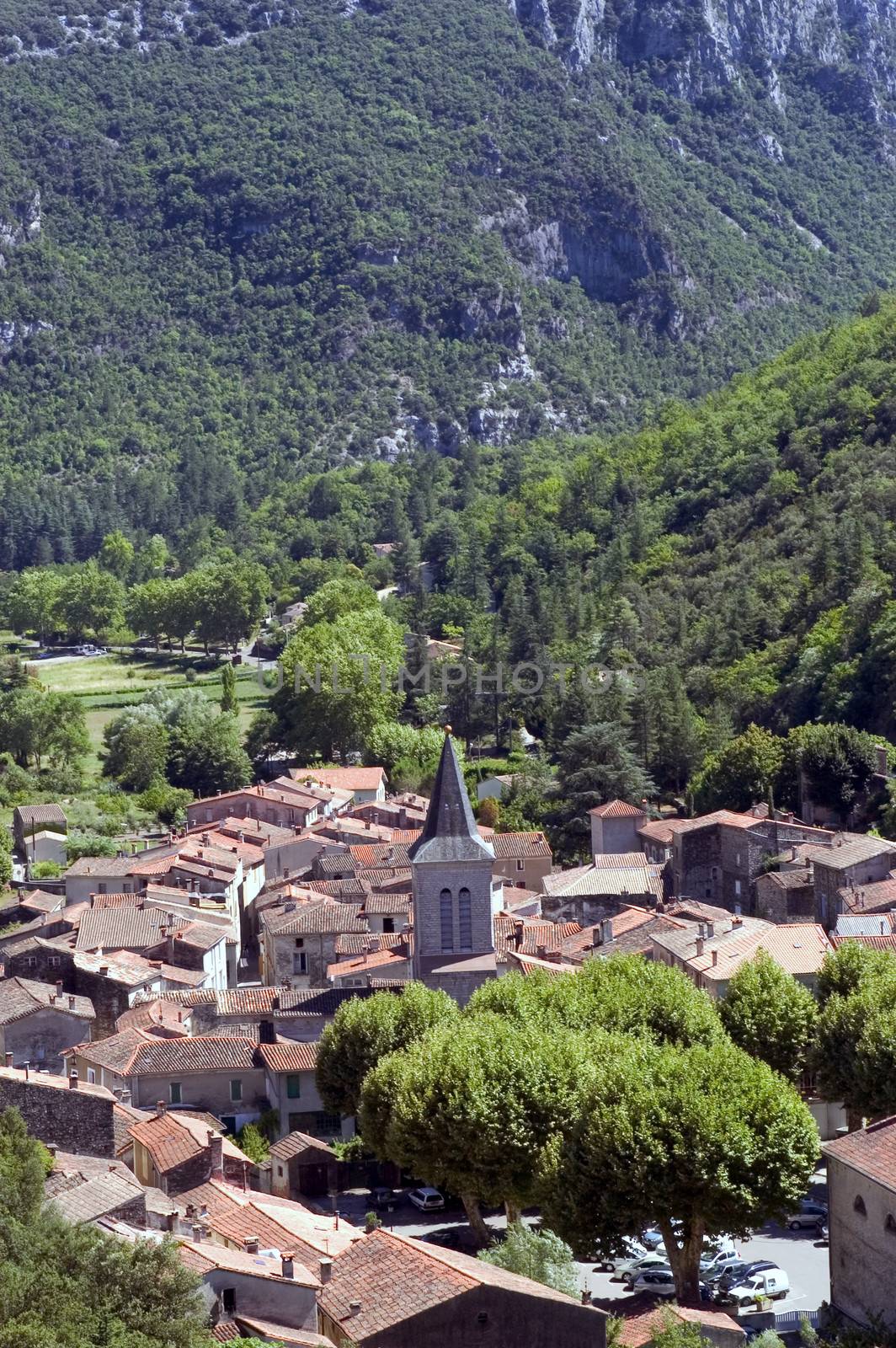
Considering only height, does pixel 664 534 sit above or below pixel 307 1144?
above

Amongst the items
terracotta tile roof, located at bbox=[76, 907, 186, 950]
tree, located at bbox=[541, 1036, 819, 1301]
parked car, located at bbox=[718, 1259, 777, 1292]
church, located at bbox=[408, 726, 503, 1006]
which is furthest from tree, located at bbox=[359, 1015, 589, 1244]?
terracotta tile roof, located at bbox=[76, 907, 186, 950]

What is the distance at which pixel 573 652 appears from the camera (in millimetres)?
98750

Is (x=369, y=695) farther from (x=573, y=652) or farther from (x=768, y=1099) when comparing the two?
(x=768, y=1099)

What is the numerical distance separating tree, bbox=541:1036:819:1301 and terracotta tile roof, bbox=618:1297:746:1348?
2.04 meters

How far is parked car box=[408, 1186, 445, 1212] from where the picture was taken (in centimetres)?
4009

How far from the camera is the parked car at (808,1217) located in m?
37.6

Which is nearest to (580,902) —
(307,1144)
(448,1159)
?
(307,1144)

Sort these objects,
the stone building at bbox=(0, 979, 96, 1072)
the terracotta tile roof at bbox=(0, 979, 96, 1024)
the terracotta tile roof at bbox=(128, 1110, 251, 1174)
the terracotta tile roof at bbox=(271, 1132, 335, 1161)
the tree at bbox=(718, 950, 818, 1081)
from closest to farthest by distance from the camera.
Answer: the terracotta tile roof at bbox=(128, 1110, 251, 1174) < the terracotta tile roof at bbox=(271, 1132, 335, 1161) < the tree at bbox=(718, 950, 818, 1081) < the stone building at bbox=(0, 979, 96, 1072) < the terracotta tile roof at bbox=(0, 979, 96, 1024)

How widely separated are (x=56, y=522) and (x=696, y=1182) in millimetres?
140219

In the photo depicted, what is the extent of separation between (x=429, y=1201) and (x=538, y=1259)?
858cm

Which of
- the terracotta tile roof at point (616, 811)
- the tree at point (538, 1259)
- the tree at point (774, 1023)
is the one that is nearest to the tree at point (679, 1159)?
the tree at point (538, 1259)

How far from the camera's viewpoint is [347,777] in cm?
8556

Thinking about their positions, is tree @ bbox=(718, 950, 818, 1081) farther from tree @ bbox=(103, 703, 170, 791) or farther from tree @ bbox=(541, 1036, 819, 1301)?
tree @ bbox=(103, 703, 170, 791)

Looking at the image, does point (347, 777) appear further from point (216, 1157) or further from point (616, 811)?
point (216, 1157)
